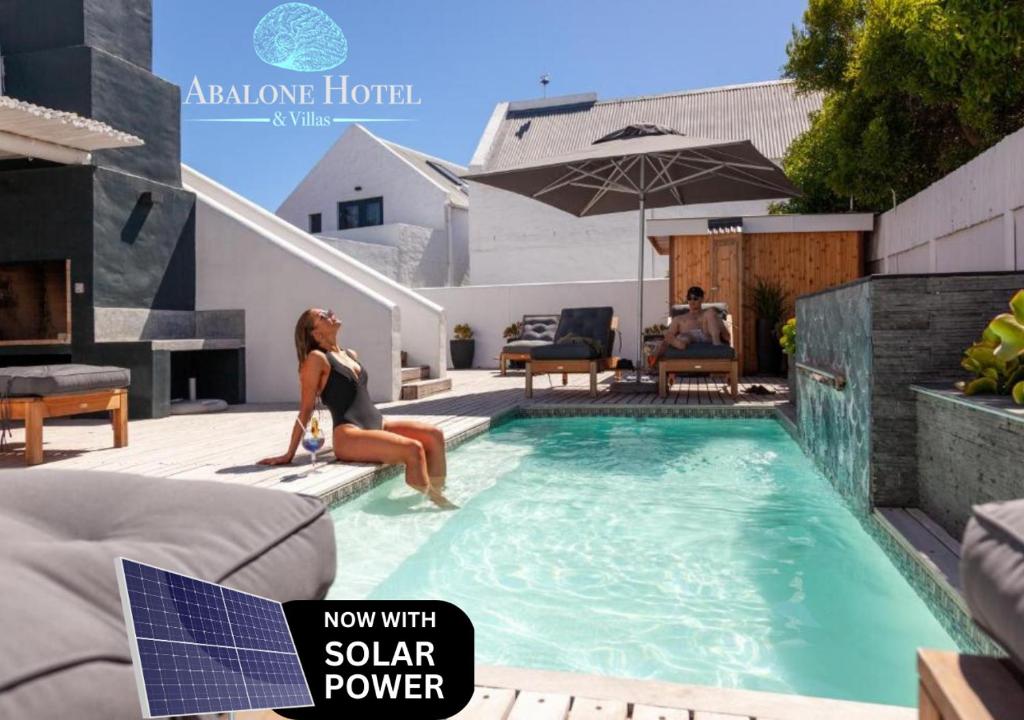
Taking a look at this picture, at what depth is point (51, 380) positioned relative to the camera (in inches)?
189

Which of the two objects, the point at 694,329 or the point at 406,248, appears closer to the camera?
the point at 694,329

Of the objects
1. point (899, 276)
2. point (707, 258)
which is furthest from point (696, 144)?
point (899, 276)

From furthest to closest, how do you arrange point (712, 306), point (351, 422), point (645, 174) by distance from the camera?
point (712, 306) < point (645, 174) < point (351, 422)

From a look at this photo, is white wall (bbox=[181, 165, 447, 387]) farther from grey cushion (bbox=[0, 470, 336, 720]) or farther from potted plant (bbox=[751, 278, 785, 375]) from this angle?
grey cushion (bbox=[0, 470, 336, 720])

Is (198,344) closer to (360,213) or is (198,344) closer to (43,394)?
(43,394)

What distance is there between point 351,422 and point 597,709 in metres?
3.17

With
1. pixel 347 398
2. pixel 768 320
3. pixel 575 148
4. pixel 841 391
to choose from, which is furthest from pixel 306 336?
pixel 575 148

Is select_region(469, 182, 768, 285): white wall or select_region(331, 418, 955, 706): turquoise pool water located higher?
select_region(469, 182, 768, 285): white wall

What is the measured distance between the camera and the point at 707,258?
11.0 m

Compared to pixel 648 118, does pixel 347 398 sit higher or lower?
lower

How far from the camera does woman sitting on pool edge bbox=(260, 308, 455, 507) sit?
14.2ft

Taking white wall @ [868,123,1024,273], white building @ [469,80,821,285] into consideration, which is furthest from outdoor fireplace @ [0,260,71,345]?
white building @ [469,80,821,285]

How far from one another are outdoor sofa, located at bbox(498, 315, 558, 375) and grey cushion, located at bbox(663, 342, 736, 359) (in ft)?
14.1

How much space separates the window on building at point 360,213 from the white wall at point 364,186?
160 mm
